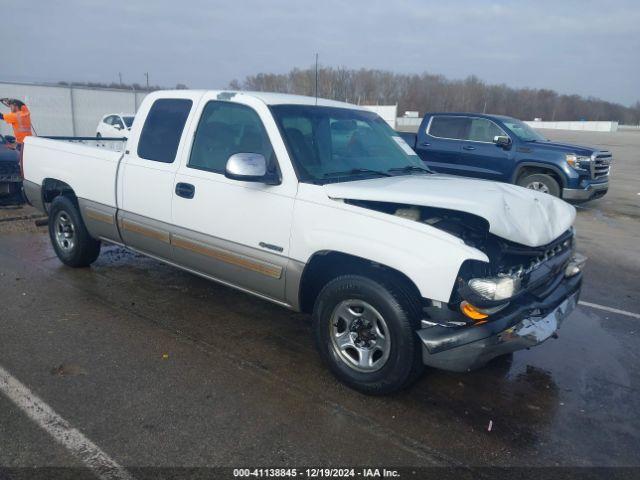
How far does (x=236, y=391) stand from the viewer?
356 cm

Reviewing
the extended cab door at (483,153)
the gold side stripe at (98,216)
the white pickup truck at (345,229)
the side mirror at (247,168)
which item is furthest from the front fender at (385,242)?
the extended cab door at (483,153)

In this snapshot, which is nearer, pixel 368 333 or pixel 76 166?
pixel 368 333

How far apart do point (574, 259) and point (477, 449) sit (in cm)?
185

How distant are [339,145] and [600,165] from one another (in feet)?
30.3

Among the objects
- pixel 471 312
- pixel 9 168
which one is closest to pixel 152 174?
pixel 471 312

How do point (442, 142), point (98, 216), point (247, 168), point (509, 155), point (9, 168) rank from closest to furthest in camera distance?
1. point (247, 168)
2. point (98, 216)
3. point (9, 168)
4. point (509, 155)
5. point (442, 142)

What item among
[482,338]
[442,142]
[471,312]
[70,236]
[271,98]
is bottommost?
[70,236]

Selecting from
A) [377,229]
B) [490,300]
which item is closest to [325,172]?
[377,229]

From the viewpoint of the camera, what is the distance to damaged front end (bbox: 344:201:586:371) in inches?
122

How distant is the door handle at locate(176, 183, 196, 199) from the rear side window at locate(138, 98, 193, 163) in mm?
289

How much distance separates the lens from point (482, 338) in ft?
10.1

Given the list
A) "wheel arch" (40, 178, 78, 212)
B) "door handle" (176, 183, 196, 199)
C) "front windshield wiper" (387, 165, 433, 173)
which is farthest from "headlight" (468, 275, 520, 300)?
"wheel arch" (40, 178, 78, 212)

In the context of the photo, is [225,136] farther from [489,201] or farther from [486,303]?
[486,303]

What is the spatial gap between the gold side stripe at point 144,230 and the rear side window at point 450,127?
28.4 ft
